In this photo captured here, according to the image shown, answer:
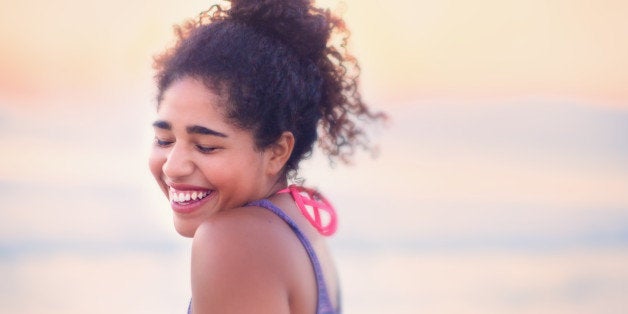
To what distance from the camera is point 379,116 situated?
3377 millimetres

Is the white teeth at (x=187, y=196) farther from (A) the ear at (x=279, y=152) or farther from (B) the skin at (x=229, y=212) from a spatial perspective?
(A) the ear at (x=279, y=152)

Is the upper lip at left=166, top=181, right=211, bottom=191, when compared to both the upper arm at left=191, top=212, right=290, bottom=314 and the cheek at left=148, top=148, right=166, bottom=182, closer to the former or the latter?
the cheek at left=148, top=148, right=166, bottom=182

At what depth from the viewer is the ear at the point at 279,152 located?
296 cm

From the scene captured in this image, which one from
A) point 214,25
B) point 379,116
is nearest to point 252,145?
point 214,25

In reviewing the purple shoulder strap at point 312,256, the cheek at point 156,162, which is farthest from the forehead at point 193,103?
the purple shoulder strap at point 312,256

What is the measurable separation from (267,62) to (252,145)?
0.20 meters

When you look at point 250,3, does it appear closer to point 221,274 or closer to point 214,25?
point 214,25

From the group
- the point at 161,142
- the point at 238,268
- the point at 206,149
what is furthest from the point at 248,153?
the point at 238,268

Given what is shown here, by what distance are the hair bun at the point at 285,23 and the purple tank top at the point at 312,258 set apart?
0.40 m

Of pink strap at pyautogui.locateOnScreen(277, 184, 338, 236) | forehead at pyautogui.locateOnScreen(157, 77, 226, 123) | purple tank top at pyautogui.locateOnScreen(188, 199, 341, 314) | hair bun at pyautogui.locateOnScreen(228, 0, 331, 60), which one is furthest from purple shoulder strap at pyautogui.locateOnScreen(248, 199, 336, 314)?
hair bun at pyautogui.locateOnScreen(228, 0, 331, 60)

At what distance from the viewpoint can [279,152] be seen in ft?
9.78

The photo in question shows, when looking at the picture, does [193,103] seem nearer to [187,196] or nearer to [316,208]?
[187,196]

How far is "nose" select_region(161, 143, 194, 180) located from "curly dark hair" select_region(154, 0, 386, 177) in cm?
14

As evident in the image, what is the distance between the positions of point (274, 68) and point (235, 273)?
1.73 feet
